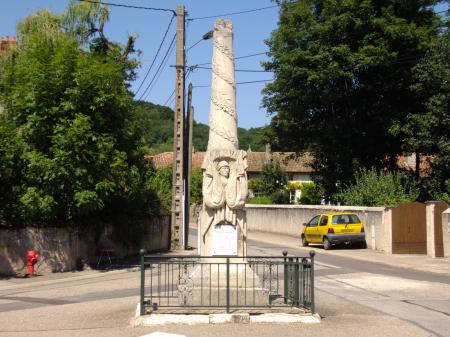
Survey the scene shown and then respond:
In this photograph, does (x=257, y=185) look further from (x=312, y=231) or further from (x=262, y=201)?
(x=312, y=231)

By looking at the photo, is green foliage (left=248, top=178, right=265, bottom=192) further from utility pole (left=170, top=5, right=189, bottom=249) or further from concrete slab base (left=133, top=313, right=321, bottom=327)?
concrete slab base (left=133, top=313, right=321, bottom=327)

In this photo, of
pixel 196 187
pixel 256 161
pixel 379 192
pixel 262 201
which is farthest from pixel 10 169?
pixel 256 161

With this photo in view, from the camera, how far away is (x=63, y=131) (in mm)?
18625

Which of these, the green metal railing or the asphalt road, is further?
the green metal railing

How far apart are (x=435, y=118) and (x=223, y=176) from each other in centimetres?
2051

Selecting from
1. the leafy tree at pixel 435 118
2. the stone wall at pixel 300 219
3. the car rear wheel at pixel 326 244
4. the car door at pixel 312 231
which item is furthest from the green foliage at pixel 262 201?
the car rear wheel at pixel 326 244

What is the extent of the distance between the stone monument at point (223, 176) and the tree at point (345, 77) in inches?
822

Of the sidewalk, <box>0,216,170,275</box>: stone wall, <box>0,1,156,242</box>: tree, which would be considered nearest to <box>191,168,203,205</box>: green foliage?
the sidewalk

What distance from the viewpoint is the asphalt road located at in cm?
955

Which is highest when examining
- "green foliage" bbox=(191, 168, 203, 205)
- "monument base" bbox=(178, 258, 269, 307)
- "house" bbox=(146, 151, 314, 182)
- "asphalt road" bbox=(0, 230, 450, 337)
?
"house" bbox=(146, 151, 314, 182)

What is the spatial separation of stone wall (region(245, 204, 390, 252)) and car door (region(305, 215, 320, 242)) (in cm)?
192

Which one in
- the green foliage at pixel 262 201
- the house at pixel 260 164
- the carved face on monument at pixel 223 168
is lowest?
the carved face on monument at pixel 223 168

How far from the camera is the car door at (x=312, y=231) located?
2819 cm

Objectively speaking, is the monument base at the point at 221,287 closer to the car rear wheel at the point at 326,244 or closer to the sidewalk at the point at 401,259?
the sidewalk at the point at 401,259
